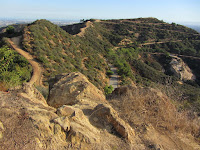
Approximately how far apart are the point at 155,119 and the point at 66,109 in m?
3.17

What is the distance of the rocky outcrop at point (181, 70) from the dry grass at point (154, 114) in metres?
32.0

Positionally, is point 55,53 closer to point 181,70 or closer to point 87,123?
point 87,123

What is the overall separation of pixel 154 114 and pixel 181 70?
33837 millimetres

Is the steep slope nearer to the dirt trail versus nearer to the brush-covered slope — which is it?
the dirt trail

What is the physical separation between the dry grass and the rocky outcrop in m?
32.0

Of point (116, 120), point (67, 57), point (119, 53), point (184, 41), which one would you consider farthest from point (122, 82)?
point (184, 41)

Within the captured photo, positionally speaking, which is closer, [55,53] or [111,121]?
[111,121]

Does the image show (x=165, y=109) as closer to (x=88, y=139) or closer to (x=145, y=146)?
(x=145, y=146)

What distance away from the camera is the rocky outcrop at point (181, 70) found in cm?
3372

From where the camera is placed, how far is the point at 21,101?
4016mm

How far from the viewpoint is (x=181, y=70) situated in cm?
3412

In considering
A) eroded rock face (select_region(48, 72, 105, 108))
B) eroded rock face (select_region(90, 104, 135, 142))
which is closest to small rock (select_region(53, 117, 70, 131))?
eroded rock face (select_region(90, 104, 135, 142))

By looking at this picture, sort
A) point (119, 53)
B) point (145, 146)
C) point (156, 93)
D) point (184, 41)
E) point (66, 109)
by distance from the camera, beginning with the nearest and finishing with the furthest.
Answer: point (145, 146) < point (66, 109) < point (156, 93) < point (119, 53) < point (184, 41)

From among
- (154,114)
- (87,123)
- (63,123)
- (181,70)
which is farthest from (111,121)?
(181,70)
